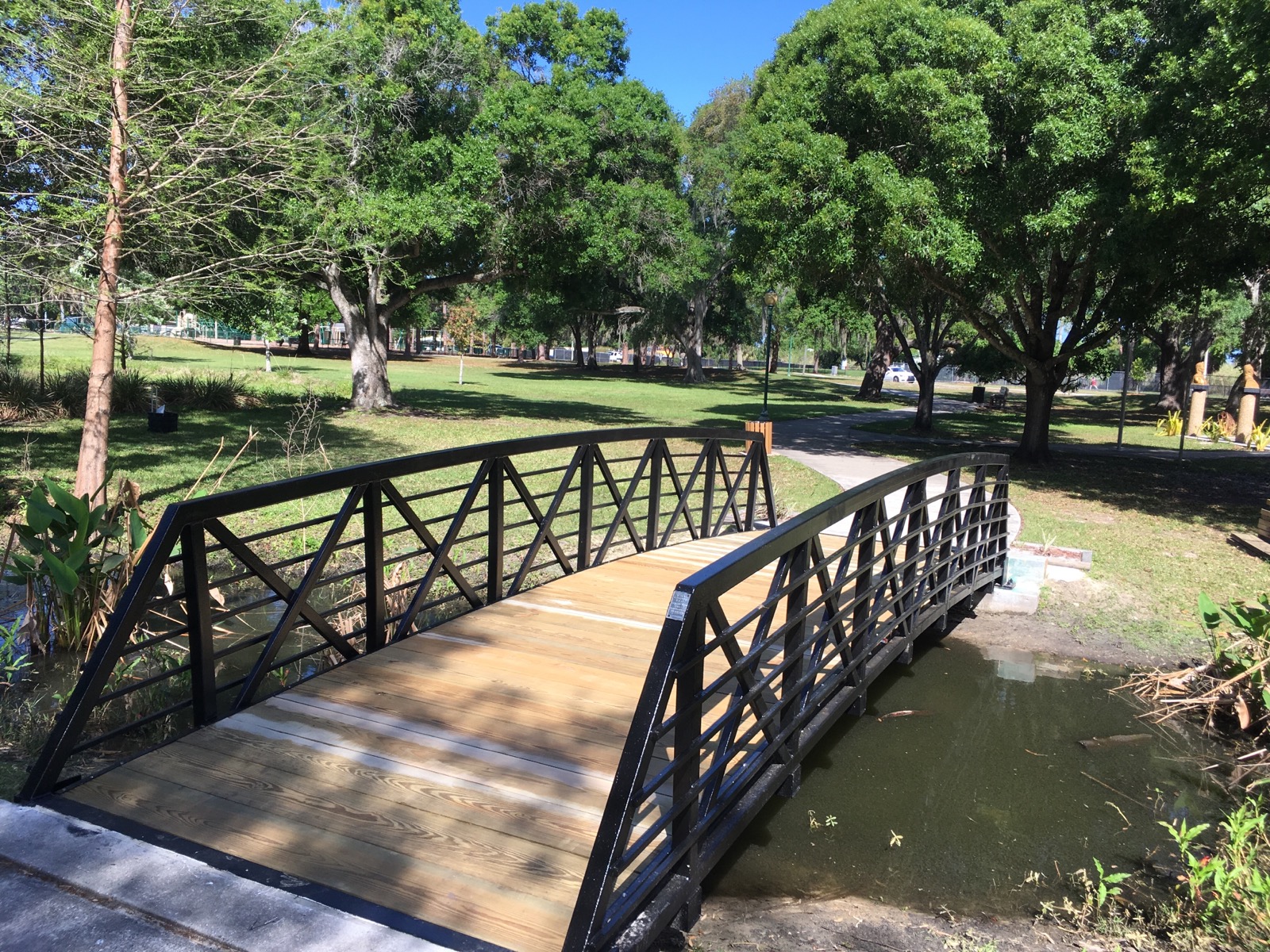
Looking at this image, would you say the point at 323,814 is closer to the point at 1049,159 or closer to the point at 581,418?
the point at 1049,159

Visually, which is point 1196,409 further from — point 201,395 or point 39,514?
point 39,514

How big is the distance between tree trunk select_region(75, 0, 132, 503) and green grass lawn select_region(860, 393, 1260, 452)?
61.0ft

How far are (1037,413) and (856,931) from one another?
15996 millimetres

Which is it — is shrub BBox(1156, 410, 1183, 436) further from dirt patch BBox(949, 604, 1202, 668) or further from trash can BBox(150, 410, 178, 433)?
trash can BBox(150, 410, 178, 433)

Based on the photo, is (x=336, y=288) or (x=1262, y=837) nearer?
(x=1262, y=837)

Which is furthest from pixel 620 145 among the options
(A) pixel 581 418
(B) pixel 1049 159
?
(B) pixel 1049 159

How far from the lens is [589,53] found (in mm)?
23359

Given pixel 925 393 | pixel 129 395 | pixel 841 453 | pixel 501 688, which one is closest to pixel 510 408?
pixel 129 395

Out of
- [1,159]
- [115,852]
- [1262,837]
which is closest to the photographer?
[115,852]

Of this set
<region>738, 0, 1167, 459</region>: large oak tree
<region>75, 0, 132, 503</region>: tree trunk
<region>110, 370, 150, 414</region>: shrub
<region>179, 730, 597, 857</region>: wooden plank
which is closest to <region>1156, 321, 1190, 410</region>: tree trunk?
<region>738, 0, 1167, 459</region>: large oak tree

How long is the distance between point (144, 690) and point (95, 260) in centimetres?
527

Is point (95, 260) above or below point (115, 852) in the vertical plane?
above

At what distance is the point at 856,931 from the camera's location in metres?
3.47

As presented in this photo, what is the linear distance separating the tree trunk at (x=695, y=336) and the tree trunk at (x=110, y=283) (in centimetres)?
A: 3832
